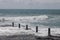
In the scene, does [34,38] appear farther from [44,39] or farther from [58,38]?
[58,38]

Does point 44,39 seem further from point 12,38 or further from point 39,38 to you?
point 12,38

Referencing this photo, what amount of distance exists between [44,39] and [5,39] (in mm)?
3884

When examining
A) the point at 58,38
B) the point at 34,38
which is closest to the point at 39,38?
the point at 34,38

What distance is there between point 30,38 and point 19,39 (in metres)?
1.22

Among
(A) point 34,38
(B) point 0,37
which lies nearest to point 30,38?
(A) point 34,38

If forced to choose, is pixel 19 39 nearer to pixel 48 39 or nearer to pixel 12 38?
pixel 12 38

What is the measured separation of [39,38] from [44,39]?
547mm

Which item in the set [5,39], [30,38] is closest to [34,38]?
[30,38]

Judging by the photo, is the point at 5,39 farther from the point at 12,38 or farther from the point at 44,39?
the point at 44,39

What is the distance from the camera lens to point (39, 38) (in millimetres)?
17266

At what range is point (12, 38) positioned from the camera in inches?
672

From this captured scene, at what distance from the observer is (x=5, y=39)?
54.9 ft

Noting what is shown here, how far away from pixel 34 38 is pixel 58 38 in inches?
95.6

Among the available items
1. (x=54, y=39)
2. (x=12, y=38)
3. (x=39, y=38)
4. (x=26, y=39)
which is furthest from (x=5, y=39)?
(x=54, y=39)
